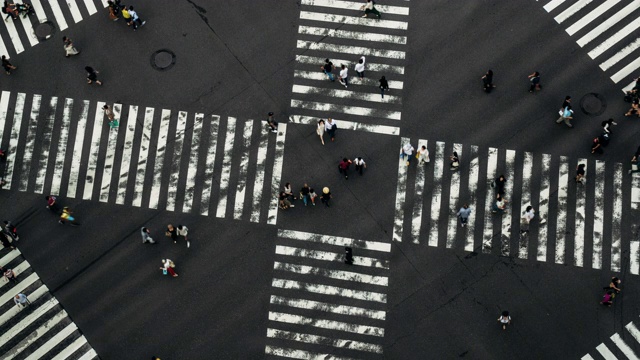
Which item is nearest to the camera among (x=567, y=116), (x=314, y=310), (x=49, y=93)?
(x=314, y=310)

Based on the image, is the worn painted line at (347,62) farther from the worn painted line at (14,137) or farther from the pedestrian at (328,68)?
the worn painted line at (14,137)

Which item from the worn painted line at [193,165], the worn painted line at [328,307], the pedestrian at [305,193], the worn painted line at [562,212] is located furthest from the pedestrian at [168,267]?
the worn painted line at [562,212]

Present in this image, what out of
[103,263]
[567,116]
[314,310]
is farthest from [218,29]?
[567,116]

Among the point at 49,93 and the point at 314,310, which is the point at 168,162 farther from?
the point at 314,310

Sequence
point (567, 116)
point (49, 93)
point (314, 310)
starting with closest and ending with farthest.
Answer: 1. point (314, 310)
2. point (567, 116)
3. point (49, 93)

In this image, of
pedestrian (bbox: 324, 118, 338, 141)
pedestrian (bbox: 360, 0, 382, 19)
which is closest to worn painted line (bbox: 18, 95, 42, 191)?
pedestrian (bbox: 324, 118, 338, 141)

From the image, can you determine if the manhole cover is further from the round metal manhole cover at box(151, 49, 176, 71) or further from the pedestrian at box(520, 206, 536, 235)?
the pedestrian at box(520, 206, 536, 235)
